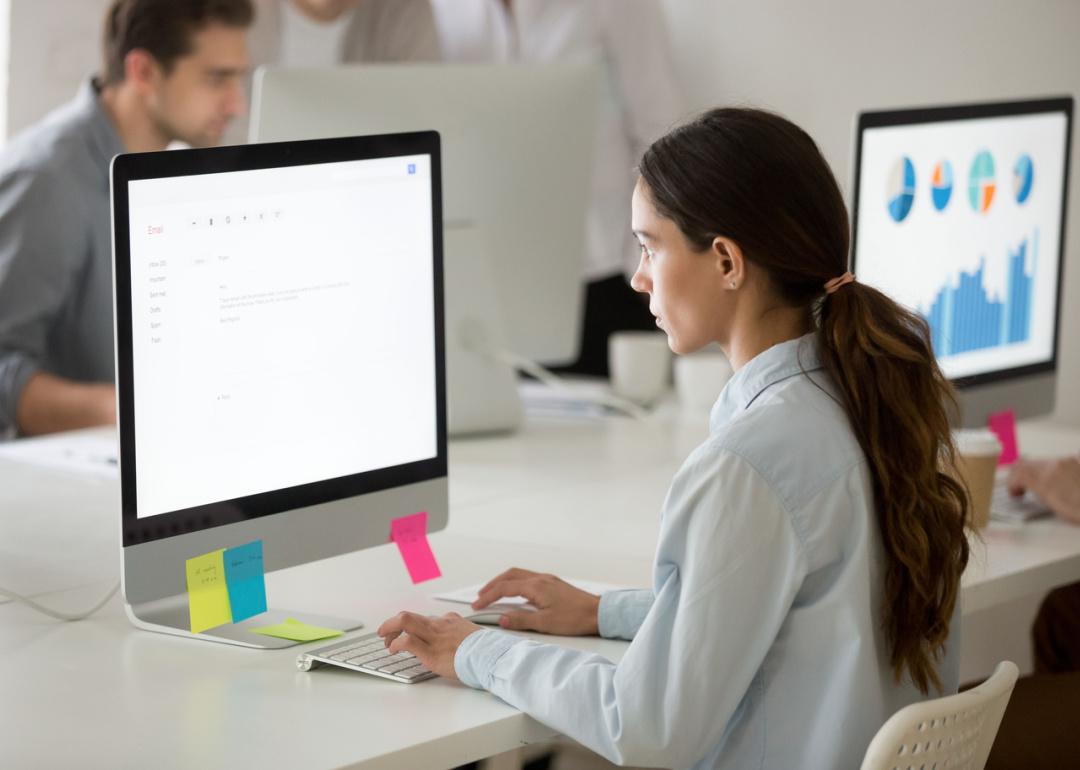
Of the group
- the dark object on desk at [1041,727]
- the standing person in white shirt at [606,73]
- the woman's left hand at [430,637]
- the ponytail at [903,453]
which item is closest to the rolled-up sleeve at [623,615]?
the woman's left hand at [430,637]

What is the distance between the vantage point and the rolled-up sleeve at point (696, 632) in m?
1.11

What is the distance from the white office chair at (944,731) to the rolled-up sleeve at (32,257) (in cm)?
188

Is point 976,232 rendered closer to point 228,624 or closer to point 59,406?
point 228,624

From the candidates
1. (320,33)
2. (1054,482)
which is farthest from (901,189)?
(320,33)

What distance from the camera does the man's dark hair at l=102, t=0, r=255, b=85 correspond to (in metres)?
2.73

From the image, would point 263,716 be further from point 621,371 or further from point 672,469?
point 621,371

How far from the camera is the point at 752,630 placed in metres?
1.12

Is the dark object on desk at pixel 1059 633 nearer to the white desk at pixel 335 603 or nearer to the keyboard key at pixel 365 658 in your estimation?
the white desk at pixel 335 603

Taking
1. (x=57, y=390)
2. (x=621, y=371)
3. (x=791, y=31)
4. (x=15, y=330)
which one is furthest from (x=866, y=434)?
(x=791, y=31)

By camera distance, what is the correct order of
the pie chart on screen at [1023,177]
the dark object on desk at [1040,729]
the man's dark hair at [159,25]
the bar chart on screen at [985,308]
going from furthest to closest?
the man's dark hair at [159,25], the pie chart on screen at [1023,177], the bar chart on screen at [985,308], the dark object on desk at [1040,729]

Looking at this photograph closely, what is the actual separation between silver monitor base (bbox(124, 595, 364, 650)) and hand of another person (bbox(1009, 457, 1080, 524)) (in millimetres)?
974

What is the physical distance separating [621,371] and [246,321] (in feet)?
4.22

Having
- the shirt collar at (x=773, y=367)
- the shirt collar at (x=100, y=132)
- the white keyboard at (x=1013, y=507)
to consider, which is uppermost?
the shirt collar at (x=100, y=132)

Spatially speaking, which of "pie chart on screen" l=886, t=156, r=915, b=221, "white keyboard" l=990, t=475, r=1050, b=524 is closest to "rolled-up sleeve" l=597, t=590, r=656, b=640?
"white keyboard" l=990, t=475, r=1050, b=524
